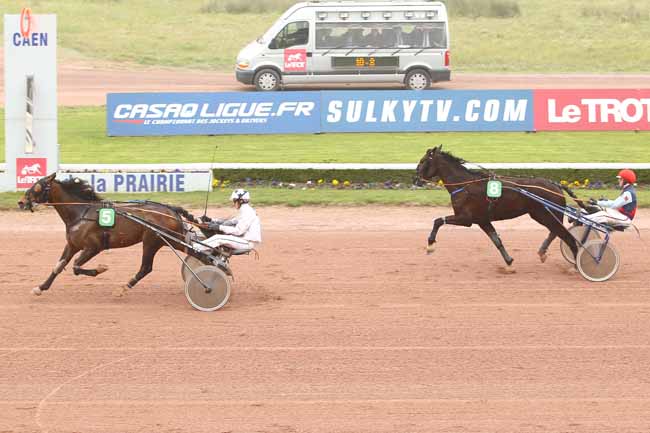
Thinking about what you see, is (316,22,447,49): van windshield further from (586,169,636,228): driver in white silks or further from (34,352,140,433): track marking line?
(34,352,140,433): track marking line

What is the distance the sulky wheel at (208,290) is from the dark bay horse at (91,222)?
1.53 feet

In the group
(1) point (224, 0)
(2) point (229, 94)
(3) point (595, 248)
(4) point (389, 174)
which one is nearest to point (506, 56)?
(1) point (224, 0)

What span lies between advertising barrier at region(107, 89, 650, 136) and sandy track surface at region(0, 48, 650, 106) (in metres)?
5.71

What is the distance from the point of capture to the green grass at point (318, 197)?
17359 millimetres

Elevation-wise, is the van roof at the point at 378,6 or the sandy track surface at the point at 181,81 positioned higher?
the van roof at the point at 378,6

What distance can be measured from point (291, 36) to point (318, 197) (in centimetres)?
1159

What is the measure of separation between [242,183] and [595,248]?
25.6 feet

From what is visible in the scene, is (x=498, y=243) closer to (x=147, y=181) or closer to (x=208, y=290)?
(x=208, y=290)

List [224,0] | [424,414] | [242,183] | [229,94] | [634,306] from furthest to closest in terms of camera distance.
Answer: [224,0] → [229,94] → [242,183] → [634,306] → [424,414]

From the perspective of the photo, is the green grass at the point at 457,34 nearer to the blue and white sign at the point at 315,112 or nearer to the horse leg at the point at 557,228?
the blue and white sign at the point at 315,112

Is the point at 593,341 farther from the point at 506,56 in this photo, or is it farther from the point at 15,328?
the point at 506,56

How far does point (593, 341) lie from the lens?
10.3m

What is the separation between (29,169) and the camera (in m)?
17.7

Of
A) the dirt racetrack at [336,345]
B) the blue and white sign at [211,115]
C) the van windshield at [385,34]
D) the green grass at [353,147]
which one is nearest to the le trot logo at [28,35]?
the green grass at [353,147]
